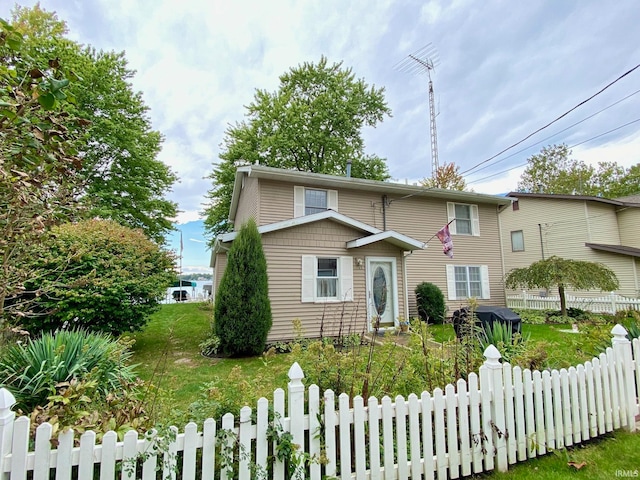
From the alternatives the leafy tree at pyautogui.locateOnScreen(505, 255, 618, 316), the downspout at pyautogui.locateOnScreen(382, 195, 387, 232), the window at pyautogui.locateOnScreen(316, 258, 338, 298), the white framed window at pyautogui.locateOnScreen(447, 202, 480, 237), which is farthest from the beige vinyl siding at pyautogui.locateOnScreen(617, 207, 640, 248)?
the window at pyautogui.locateOnScreen(316, 258, 338, 298)

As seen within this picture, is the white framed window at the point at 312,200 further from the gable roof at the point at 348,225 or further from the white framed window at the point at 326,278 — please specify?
the white framed window at the point at 326,278

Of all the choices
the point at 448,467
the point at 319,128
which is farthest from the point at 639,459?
the point at 319,128

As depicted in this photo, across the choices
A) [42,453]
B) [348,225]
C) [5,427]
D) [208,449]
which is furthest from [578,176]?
[5,427]

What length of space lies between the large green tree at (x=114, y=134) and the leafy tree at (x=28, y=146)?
14842mm

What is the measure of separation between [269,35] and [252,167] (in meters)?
4.74

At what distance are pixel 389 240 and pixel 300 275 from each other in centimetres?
303

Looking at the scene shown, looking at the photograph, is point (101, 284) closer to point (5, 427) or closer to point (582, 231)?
point (5, 427)

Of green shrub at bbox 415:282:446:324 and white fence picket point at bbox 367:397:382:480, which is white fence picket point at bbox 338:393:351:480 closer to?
white fence picket point at bbox 367:397:382:480

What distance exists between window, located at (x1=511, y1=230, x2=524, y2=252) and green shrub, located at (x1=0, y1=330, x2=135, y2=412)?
807 inches

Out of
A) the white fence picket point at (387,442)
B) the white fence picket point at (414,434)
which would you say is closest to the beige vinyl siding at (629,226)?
the white fence picket point at (414,434)

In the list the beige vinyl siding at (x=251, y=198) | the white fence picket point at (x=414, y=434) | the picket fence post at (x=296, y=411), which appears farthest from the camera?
the beige vinyl siding at (x=251, y=198)

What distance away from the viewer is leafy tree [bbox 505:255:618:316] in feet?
36.1

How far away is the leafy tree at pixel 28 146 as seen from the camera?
6.14 ft

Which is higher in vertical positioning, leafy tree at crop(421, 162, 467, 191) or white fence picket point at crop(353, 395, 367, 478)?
leafy tree at crop(421, 162, 467, 191)
